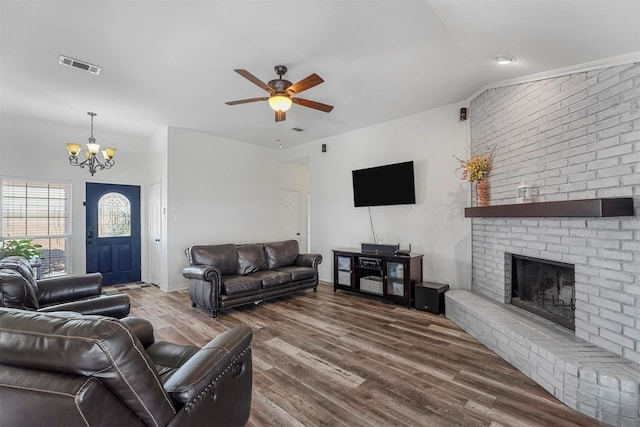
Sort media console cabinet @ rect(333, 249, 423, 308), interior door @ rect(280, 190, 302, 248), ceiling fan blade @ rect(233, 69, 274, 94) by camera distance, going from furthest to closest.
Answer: interior door @ rect(280, 190, 302, 248) < media console cabinet @ rect(333, 249, 423, 308) < ceiling fan blade @ rect(233, 69, 274, 94)

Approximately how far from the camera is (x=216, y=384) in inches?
54.9

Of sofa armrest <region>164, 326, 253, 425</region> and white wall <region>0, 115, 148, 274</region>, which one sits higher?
white wall <region>0, 115, 148, 274</region>

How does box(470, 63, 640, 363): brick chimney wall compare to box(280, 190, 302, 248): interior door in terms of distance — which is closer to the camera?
box(470, 63, 640, 363): brick chimney wall

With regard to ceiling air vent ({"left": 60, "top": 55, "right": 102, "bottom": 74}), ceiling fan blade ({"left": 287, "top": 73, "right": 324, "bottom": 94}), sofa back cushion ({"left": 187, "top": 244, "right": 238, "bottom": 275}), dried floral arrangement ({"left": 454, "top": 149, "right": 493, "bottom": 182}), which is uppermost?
ceiling air vent ({"left": 60, "top": 55, "right": 102, "bottom": 74})

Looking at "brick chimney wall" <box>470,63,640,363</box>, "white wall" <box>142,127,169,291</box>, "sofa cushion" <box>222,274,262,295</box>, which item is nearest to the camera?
"brick chimney wall" <box>470,63,640,363</box>

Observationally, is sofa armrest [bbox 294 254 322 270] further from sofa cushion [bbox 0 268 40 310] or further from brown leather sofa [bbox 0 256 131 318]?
sofa cushion [bbox 0 268 40 310]

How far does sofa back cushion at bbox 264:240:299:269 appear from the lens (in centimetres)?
518

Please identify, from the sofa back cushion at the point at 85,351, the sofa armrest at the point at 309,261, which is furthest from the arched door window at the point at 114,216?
the sofa back cushion at the point at 85,351

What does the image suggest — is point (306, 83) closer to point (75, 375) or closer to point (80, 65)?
point (80, 65)

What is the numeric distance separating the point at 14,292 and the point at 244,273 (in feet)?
9.37

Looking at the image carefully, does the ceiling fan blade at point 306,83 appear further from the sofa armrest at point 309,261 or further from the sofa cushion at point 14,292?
the sofa armrest at point 309,261

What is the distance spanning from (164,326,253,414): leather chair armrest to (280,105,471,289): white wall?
11.6 feet

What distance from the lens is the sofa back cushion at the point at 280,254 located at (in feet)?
17.0

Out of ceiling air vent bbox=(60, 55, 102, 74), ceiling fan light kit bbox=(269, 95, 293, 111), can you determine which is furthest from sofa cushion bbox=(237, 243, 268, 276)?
ceiling air vent bbox=(60, 55, 102, 74)
